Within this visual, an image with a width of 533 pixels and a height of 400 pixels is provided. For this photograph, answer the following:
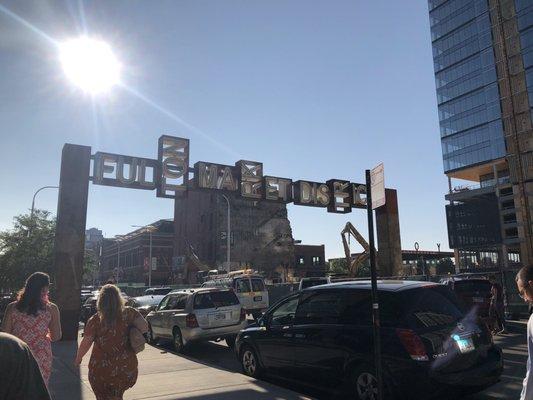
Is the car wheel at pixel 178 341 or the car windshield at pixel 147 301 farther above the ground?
the car windshield at pixel 147 301

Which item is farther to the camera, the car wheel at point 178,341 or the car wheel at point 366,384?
the car wheel at point 178,341

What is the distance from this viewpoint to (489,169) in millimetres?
77125

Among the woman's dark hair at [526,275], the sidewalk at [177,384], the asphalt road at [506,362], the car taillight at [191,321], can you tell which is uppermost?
the woman's dark hair at [526,275]

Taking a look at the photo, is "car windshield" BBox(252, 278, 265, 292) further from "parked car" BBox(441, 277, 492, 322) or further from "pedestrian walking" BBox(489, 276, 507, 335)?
"pedestrian walking" BBox(489, 276, 507, 335)

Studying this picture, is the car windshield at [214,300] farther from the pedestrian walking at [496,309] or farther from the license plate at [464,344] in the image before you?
the license plate at [464,344]

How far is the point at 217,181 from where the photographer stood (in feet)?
59.7

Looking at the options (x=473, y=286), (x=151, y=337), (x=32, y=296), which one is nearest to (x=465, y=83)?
(x=473, y=286)

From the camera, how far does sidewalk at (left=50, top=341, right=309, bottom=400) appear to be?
6.96m

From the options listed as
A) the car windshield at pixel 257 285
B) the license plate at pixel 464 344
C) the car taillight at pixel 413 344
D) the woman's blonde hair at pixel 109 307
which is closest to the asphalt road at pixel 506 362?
the license plate at pixel 464 344

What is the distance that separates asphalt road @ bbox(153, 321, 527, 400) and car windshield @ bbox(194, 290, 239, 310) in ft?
4.20

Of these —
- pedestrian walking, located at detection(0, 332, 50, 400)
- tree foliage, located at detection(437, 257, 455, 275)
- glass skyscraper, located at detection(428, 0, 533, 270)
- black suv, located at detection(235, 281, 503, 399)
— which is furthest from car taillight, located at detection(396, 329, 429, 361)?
tree foliage, located at detection(437, 257, 455, 275)

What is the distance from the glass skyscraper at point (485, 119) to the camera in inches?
2753

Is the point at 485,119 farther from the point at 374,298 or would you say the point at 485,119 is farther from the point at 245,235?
the point at 374,298

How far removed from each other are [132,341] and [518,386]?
21.2 ft
